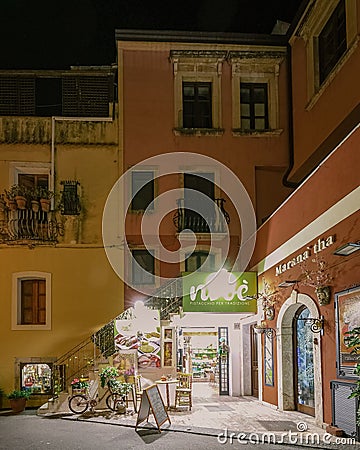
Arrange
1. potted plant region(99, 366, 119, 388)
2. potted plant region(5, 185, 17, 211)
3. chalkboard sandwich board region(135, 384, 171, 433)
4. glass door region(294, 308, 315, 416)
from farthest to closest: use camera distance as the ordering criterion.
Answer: potted plant region(5, 185, 17, 211) → potted plant region(99, 366, 119, 388) → glass door region(294, 308, 315, 416) → chalkboard sandwich board region(135, 384, 171, 433)

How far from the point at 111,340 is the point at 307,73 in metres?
8.95

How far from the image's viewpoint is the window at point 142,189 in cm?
2080

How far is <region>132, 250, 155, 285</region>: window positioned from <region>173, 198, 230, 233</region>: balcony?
125 centimetres

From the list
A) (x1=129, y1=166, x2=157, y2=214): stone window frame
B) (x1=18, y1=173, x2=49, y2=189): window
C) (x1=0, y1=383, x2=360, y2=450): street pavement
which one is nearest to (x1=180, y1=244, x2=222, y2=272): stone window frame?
(x1=129, y1=166, x2=157, y2=214): stone window frame

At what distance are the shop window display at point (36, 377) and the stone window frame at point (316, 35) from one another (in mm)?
10497

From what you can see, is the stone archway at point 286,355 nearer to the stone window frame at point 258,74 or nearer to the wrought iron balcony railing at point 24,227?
the stone window frame at point 258,74

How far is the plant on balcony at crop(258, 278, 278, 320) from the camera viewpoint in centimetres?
1625

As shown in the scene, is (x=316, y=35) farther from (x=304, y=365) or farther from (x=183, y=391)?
(x=183, y=391)

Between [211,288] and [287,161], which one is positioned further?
[287,161]

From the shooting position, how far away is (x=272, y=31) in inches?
902

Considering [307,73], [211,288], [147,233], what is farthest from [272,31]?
[211,288]

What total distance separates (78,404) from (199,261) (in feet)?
19.4

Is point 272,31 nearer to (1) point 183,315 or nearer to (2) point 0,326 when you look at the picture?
(1) point 183,315

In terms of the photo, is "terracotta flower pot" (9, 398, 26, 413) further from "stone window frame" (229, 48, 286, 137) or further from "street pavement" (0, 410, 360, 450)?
"stone window frame" (229, 48, 286, 137)
